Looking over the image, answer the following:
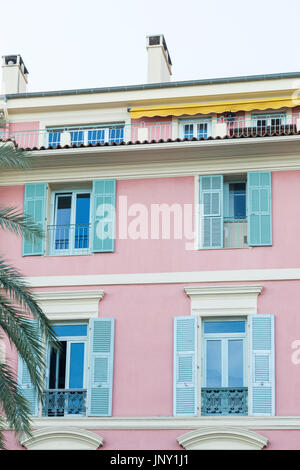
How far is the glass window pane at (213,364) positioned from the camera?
2178 centimetres

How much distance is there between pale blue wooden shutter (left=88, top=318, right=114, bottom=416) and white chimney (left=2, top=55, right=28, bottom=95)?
394 inches

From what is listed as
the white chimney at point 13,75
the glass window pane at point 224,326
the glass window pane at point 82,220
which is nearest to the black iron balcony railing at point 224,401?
the glass window pane at point 224,326

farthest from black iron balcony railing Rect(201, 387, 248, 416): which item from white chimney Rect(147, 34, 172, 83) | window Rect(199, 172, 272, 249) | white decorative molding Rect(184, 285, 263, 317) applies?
white chimney Rect(147, 34, 172, 83)

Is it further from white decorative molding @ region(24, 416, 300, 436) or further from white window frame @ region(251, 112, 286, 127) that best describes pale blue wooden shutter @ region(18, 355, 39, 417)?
white window frame @ region(251, 112, 286, 127)

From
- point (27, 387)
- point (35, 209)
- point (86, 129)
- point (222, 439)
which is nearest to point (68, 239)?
point (35, 209)

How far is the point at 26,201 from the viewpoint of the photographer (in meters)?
23.8

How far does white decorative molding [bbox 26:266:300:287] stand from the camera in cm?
2214

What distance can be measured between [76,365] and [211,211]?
4504 mm

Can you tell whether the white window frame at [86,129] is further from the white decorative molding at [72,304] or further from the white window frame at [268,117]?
the white decorative molding at [72,304]

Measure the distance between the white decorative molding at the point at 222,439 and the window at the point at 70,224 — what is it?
4992 mm

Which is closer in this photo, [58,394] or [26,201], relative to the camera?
[58,394]

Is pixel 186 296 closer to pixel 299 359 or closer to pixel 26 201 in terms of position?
pixel 299 359

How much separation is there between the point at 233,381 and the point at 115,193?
504cm
